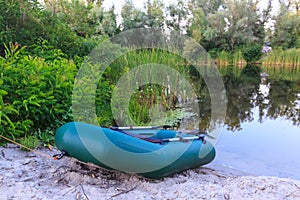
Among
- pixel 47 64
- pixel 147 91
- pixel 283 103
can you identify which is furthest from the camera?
pixel 283 103

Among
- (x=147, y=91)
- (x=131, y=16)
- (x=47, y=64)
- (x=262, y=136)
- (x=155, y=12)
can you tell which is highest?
(x=155, y=12)

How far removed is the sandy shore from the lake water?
3.09 feet

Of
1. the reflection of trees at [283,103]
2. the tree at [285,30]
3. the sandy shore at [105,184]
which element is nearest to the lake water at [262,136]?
the reflection of trees at [283,103]

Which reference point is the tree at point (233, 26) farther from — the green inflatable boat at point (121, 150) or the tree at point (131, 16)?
the green inflatable boat at point (121, 150)

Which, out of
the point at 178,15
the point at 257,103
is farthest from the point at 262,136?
the point at 178,15

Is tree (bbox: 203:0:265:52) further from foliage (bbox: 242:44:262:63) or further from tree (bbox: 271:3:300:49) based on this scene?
tree (bbox: 271:3:300:49)

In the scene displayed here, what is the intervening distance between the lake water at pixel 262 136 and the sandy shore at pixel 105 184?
→ 3.09 feet

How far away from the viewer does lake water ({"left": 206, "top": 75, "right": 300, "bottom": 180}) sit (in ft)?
11.4

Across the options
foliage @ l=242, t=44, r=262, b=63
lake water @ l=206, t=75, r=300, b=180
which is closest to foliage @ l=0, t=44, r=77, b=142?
lake water @ l=206, t=75, r=300, b=180

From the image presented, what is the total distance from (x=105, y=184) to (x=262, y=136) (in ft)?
10.3

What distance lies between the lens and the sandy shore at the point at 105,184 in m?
2.05

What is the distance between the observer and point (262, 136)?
469 centimetres

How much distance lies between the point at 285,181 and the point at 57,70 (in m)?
2.62

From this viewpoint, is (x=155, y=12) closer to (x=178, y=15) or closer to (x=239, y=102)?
(x=178, y=15)
